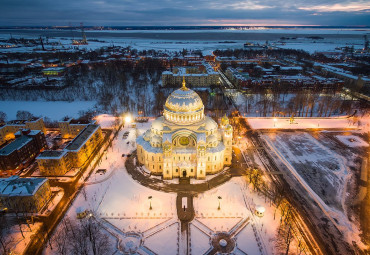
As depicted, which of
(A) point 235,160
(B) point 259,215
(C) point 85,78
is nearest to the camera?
(B) point 259,215

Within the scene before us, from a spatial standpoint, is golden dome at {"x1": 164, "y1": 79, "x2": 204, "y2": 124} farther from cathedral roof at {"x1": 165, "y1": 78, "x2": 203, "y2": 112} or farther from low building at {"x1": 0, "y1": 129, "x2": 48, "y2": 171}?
low building at {"x1": 0, "y1": 129, "x2": 48, "y2": 171}

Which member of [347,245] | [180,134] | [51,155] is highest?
[180,134]

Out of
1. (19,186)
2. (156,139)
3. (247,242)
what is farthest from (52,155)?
(247,242)

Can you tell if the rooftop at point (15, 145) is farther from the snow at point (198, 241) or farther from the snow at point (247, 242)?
the snow at point (247, 242)

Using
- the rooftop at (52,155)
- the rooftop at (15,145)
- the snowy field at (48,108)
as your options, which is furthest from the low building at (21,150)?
the snowy field at (48,108)

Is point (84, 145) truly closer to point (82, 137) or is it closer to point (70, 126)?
point (82, 137)

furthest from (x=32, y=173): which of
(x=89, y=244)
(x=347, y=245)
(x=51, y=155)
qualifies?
(x=347, y=245)

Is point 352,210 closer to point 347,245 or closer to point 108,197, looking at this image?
point 347,245
